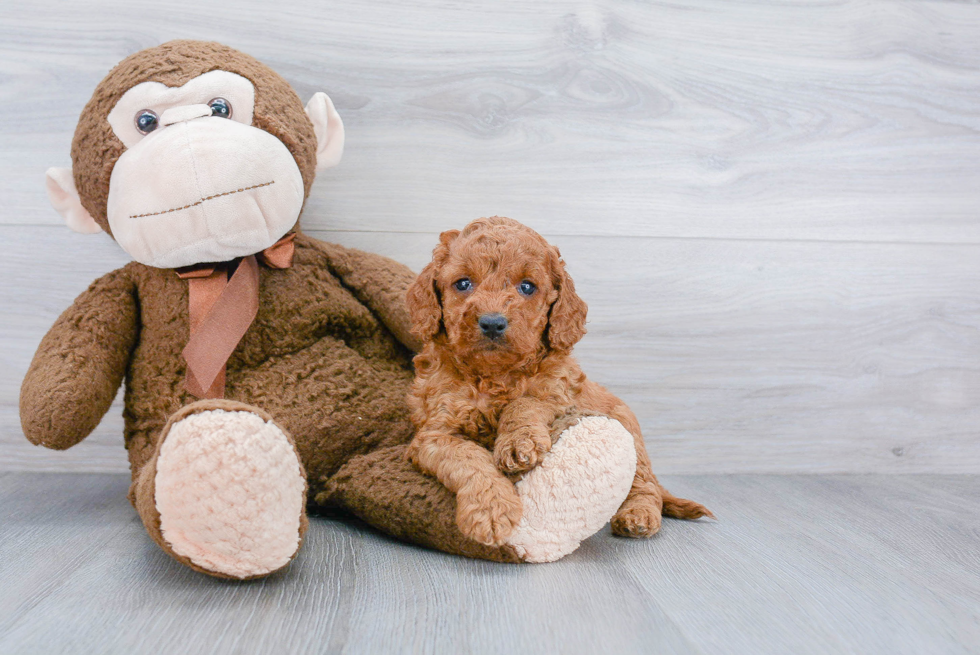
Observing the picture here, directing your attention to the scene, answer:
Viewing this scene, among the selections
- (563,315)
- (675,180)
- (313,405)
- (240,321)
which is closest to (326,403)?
(313,405)

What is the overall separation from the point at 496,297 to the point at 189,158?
52cm

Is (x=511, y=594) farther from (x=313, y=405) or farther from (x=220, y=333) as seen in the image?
(x=220, y=333)

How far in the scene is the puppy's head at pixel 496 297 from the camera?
1021mm

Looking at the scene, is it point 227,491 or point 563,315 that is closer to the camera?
point 227,491

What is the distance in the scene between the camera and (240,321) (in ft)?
3.89

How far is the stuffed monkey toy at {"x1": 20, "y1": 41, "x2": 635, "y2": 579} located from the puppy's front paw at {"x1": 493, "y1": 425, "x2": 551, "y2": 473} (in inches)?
1.0

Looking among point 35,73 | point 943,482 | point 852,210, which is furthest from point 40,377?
point 943,482

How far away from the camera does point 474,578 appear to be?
38.3 inches

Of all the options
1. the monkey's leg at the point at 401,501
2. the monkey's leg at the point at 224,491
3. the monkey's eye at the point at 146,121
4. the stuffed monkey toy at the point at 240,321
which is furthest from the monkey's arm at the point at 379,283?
the monkey's leg at the point at 224,491

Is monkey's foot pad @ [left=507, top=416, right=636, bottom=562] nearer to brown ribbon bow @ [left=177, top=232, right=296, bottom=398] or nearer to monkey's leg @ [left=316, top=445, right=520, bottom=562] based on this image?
monkey's leg @ [left=316, top=445, right=520, bottom=562]

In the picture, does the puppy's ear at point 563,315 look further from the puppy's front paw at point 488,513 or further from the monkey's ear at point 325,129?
the monkey's ear at point 325,129

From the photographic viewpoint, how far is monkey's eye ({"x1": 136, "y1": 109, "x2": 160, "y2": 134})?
113 centimetres

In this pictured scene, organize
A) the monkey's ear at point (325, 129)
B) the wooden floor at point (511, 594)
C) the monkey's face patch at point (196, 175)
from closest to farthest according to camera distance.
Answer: the wooden floor at point (511, 594) → the monkey's face patch at point (196, 175) → the monkey's ear at point (325, 129)

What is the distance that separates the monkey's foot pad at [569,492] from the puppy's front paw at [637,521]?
0.46ft
